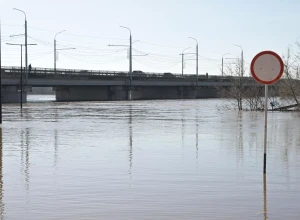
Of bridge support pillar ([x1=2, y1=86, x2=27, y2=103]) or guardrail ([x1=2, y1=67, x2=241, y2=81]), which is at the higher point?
guardrail ([x1=2, y1=67, x2=241, y2=81])

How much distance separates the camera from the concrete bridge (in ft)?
274

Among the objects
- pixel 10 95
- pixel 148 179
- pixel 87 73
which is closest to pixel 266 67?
pixel 148 179

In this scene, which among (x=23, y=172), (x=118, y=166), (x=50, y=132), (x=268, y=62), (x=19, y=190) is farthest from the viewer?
(x=50, y=132)

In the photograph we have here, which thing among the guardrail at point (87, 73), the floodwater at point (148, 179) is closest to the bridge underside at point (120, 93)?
the guardrail at point (87, 73)

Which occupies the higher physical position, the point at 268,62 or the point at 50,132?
the point at 268,62

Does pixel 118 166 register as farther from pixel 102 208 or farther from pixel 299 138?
pixel 299 138

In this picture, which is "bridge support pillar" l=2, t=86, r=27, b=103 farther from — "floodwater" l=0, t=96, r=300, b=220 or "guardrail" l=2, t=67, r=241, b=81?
"floodwater" l=0, t=96, r=300, b=220

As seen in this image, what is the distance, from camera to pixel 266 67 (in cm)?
1174

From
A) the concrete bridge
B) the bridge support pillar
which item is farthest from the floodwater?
the concrete bridge

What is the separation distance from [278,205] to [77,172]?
15.8 feet

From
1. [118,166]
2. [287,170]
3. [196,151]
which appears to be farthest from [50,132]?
[287,170]

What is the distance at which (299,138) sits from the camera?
68.5ft

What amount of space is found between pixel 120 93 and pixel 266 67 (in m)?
93.1

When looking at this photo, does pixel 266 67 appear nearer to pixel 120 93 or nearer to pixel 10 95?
pixel 10 95
